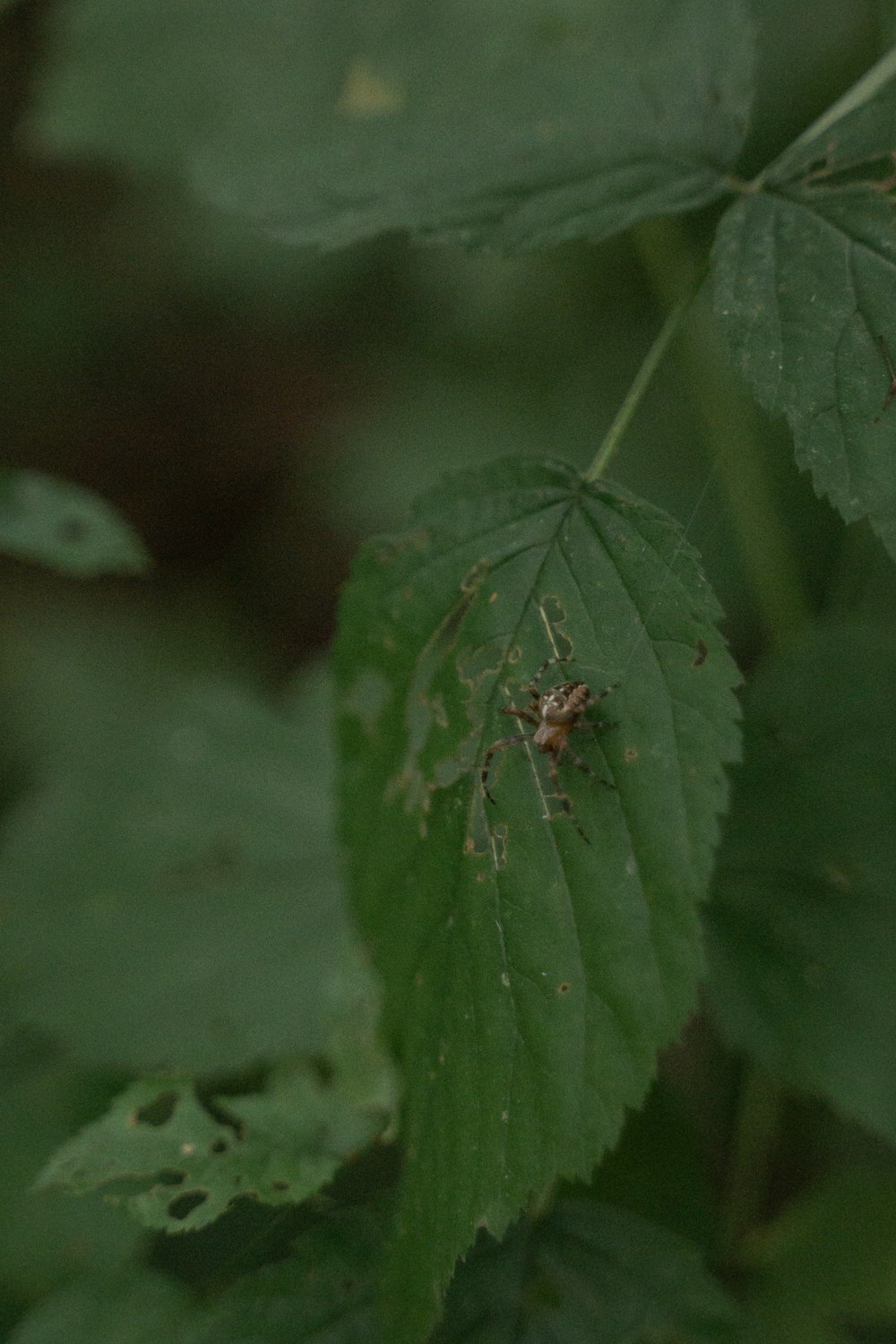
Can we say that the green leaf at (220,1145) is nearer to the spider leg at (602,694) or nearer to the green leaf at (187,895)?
the green leaf at (187,895)

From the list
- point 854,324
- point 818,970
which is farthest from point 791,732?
point 854,324

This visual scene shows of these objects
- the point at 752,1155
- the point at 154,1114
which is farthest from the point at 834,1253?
the point at 154,1114

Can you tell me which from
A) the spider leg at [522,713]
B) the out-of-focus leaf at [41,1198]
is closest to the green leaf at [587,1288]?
the out-of-focus leaf at [41,1198]

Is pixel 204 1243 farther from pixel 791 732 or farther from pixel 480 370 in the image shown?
pixel 480 370

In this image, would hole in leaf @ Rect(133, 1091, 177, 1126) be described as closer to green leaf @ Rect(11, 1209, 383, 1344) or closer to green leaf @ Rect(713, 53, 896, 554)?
green leaf @ Rect(11, 1209, 383, 1344)

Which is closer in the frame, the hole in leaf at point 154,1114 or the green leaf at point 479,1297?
the green leaf at point 479,1297

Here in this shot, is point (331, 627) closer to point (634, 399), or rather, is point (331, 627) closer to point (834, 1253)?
point (834, 1253)
